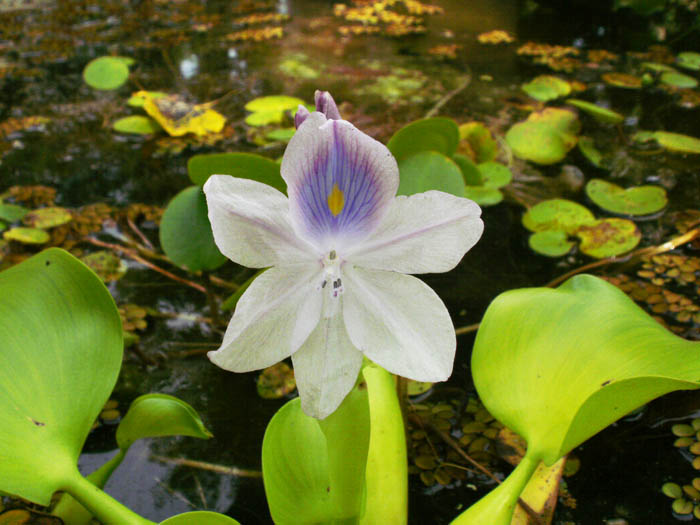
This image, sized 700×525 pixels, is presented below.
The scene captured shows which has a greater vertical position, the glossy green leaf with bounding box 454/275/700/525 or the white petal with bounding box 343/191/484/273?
the white petal with bounding box 343/191/484/273

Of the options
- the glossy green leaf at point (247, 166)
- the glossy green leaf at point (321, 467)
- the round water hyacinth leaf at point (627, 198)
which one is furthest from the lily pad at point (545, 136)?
the glossy green leaf at point (321, 467)

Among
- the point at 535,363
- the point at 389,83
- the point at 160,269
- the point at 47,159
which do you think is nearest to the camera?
the point at 535,363

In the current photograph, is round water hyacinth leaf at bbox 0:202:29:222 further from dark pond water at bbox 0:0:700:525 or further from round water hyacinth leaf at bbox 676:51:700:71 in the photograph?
round water hyacinth leaf at bbox 676:51:700:71

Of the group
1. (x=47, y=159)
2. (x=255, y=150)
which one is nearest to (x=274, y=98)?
(x=255, y=150)

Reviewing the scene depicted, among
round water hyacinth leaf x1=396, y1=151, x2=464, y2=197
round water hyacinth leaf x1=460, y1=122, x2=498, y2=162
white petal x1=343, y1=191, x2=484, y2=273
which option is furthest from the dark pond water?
white petal x1=343, y1=191, x2=484, y2=273

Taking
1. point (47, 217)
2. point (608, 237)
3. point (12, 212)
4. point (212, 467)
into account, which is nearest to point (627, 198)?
point (608, 237)

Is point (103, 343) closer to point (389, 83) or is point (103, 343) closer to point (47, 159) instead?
point (47, 159)

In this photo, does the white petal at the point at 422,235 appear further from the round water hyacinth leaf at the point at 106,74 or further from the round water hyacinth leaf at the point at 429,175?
the round water hyacinth leaf at the point at 106,74

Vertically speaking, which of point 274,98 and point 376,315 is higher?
point 376,315
